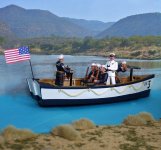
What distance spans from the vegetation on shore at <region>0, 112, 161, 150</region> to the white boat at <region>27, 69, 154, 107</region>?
15.5 ft

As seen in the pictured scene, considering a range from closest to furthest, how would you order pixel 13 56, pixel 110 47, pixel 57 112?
pixel 57 112 → pixel 13 56 → pixel 110 47

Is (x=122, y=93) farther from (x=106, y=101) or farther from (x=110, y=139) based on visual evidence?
(x=110, y=139)

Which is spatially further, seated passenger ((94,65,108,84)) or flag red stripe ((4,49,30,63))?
seated passenger ((94,65,108,84))

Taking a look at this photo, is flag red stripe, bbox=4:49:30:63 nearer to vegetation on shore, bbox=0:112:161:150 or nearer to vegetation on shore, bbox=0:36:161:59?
vegetation on shore, bbox=0:112:161:150

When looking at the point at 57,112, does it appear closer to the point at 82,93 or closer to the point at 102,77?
the point at 82,93

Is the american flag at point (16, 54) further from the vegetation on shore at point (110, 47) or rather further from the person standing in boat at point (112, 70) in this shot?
the vegetation on shore at point (110, 47)

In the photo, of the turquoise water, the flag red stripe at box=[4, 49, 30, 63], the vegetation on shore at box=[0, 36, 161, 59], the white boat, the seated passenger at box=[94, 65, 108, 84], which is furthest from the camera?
the vegetation on shore at box=[0, 36, 161, 59]

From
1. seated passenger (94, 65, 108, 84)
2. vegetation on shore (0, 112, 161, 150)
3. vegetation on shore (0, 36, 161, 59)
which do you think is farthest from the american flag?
vegetation on shore (0, 36, 161, 59)

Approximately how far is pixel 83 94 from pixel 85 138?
6.51 meters

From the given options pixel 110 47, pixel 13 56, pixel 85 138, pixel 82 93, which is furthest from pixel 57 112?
pixel 110 47

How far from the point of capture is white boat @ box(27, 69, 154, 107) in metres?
14.7

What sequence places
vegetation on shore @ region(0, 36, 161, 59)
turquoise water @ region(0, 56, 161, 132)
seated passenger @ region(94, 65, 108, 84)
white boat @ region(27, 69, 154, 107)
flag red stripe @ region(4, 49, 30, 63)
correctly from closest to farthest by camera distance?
turquoise water @ region(0, 56, 161, 132), white boat @ region(27, 69, 154, 107), flag red stripe @ region(4, 49, 30, 63), seated passenger @ region(94, 65, 108, 84), vegetation on shore @ region(0, 36, 161, 59)

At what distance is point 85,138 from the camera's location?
29.0 feet

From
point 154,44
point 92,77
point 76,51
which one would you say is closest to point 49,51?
point 76,51
